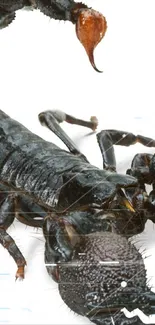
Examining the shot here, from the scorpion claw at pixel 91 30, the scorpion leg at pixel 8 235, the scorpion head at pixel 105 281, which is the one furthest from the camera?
the scorpion leg at pixel 8 235

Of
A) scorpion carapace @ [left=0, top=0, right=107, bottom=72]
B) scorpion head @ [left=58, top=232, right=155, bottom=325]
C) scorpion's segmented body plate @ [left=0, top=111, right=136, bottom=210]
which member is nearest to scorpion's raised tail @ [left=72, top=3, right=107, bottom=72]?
scorpion carapace @ [left=0, top=0, right=107, bottom=72]

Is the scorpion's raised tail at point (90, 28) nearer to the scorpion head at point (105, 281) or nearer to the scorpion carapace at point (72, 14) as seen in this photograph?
the scorpion carapace at point (72, 14)

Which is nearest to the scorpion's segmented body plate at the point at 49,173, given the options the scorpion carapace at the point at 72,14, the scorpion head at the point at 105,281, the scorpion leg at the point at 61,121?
the scorpion leg at the point at 61,121

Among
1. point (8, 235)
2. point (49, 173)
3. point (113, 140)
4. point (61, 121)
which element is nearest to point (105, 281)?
point (8, 235)

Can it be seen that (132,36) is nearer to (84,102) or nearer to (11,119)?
(84,102)

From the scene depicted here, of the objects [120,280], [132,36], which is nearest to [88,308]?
[120,280]

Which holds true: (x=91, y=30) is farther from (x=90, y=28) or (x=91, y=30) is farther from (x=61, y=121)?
(x=61, y=121)

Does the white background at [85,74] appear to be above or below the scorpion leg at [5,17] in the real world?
below

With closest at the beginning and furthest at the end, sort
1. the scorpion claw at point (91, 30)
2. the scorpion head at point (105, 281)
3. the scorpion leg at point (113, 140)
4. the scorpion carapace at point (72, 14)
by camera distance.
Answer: the scorpion carapace at point (72, 14), the scorpion claw at point (91, 30), the scorpion head at point (105, 281), the scorpion leg at point (113, 140)
